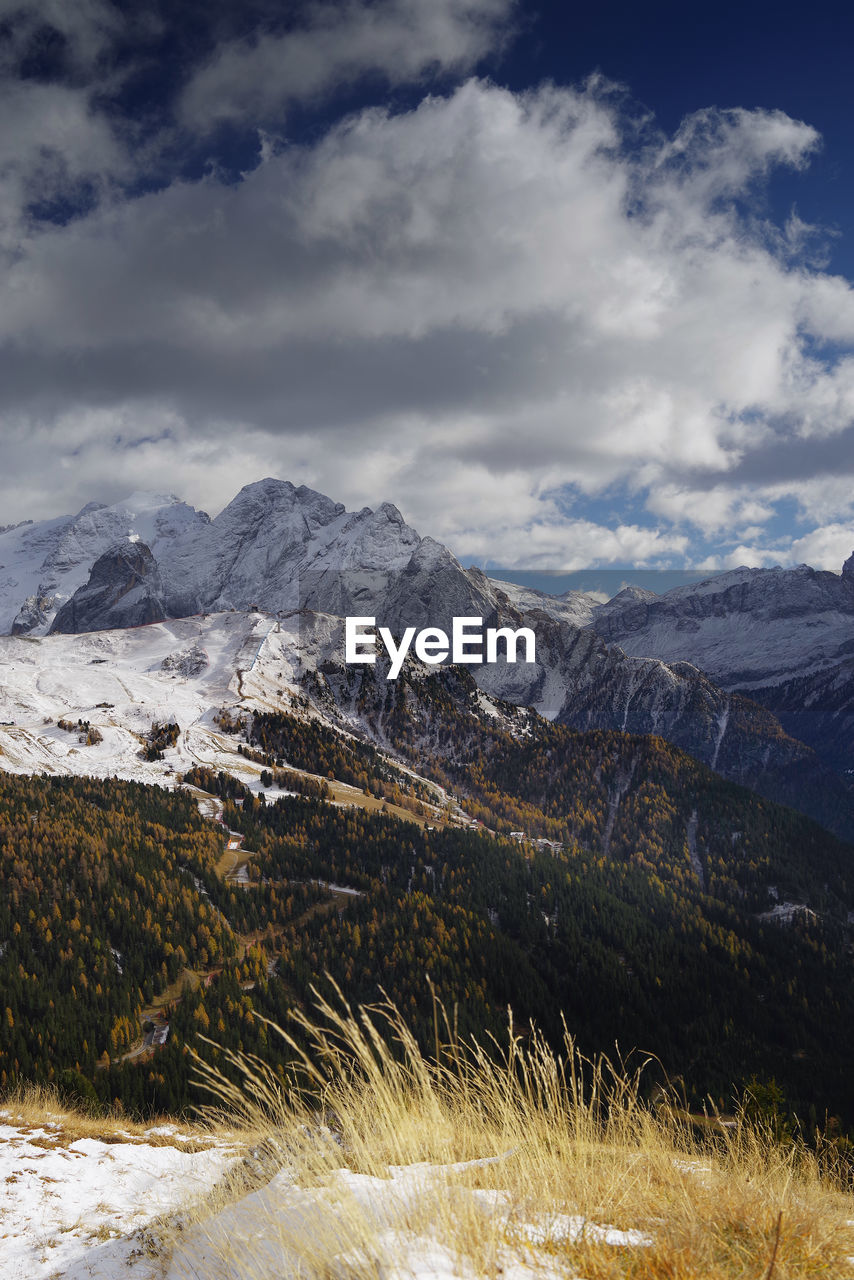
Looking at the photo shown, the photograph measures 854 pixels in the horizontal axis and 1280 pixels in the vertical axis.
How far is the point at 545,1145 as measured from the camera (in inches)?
291

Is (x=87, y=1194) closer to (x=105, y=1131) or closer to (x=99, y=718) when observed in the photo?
(x=105, y=1131)

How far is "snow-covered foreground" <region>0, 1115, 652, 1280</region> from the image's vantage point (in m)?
4.76

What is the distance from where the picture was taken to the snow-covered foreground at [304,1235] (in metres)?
4.76

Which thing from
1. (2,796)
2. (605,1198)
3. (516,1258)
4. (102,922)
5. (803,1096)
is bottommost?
(803,1096)

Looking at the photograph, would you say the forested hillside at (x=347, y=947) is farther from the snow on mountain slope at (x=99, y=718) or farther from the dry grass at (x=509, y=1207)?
the dry grass at (x=509, y=1207)

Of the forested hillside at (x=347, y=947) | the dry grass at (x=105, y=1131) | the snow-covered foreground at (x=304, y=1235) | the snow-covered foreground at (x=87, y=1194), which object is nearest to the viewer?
the snow-covered foreground at (x=304, y=1235)

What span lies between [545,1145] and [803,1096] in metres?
119

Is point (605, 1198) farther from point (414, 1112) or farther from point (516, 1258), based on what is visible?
point (414, 1112)

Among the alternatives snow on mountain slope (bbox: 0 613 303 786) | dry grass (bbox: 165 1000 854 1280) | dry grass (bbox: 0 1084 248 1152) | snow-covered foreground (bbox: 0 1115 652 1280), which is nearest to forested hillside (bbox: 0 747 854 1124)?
snow on mountain slope (bbox: 0 613 303 786)

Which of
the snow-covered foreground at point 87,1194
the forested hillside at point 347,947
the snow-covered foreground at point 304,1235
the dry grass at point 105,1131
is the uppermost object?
the snow-covered foreground at point 304,1235

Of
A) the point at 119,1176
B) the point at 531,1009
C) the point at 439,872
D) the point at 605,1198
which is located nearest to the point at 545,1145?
the point at 605,1198

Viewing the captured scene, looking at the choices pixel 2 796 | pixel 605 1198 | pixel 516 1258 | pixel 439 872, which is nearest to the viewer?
pixel 516 1258

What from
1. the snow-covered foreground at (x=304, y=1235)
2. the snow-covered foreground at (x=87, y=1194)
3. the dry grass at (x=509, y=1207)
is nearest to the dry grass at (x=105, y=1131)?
the snow-covered foreground at (x=87, y=1194)

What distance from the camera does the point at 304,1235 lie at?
5.13 m
